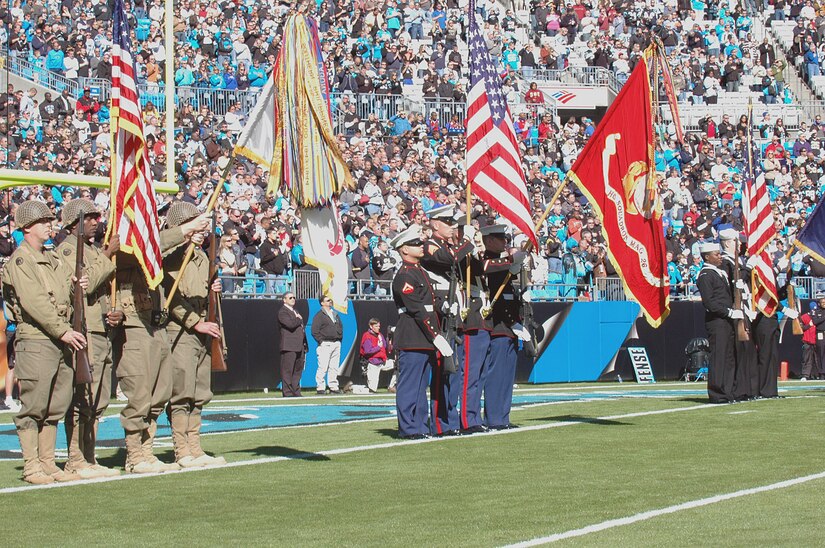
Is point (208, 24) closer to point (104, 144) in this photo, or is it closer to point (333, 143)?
point (104, 144)

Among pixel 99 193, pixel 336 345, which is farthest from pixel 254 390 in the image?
pixel 99 193

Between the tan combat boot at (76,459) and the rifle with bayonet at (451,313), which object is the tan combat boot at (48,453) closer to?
the tan combat boot at (76,459)

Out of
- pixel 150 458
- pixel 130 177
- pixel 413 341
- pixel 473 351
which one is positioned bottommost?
pixel 150 458

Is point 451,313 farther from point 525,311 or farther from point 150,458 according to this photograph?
point 150,458

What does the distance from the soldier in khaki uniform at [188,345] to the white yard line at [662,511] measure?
4505 mm

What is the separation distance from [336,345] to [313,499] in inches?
607

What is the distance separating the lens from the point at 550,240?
30.8 meters

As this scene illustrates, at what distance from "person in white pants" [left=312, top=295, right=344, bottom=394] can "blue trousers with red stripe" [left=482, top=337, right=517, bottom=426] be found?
9.76 m

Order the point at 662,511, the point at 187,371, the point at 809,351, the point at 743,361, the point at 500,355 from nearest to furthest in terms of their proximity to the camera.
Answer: the point at 662,511, the point at 187,371, the point at 500,355, the point at 743,361, the point at 809,351

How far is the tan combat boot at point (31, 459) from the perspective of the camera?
11.6 meters

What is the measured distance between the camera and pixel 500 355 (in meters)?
16.0

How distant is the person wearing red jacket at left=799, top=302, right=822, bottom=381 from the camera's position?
103 ft

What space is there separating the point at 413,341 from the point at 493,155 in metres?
2.04

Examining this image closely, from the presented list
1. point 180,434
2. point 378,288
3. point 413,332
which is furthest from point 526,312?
point 378,288
